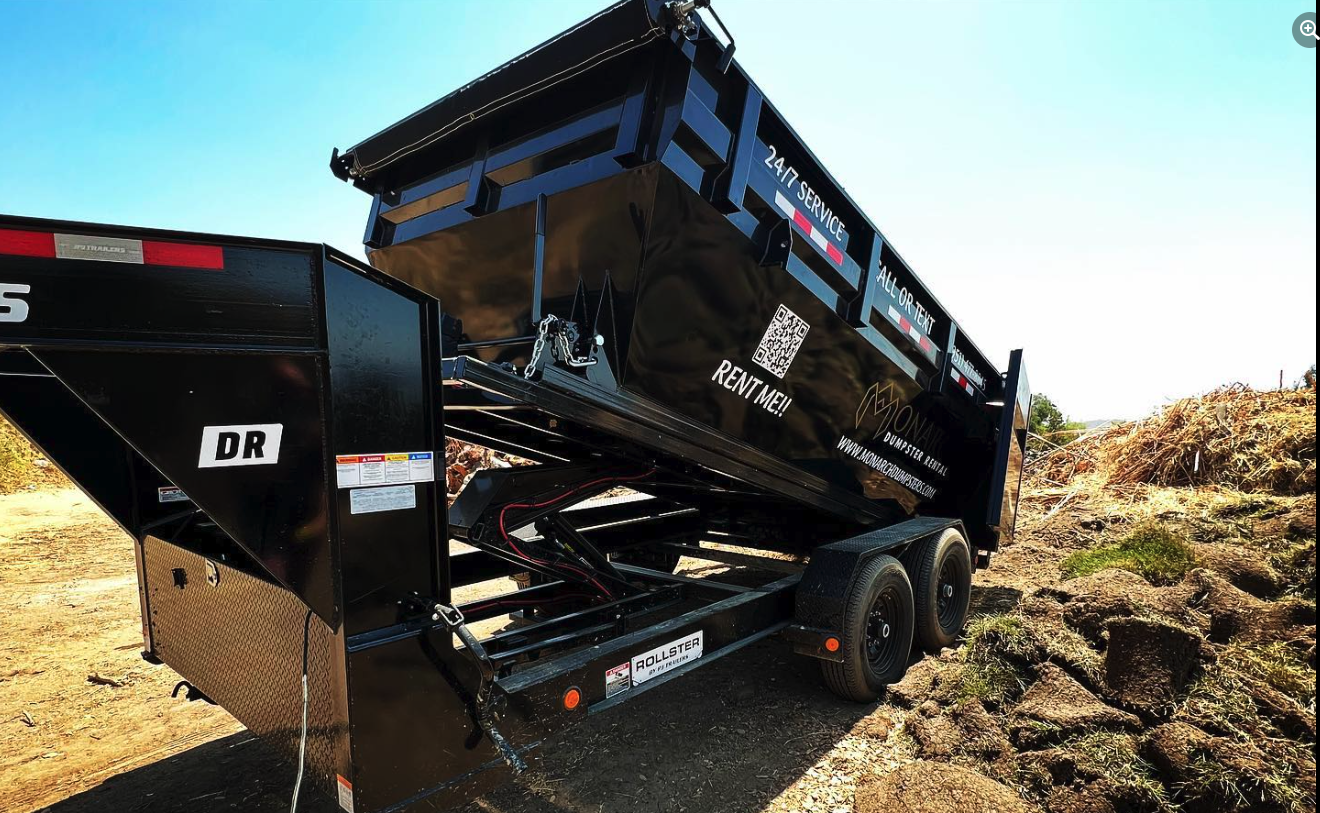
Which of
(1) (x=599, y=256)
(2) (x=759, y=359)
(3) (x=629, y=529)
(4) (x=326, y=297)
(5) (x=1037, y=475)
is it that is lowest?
(5) (x=1037, y=475)

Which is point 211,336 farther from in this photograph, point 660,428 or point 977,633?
point 977,633

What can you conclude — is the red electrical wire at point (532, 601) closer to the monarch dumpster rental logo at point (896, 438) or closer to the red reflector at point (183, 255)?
the monarch dumpster rental logo at point (896, 438)

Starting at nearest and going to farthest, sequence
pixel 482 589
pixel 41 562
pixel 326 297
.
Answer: pixel 326 297
pixel 482 589
pixel 41 562

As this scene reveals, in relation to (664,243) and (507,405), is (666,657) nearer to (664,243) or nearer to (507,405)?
(507,405)

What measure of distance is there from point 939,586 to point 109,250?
15.9ft

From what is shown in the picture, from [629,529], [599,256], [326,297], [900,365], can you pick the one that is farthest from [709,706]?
[326,297]

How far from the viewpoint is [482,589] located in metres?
6.69

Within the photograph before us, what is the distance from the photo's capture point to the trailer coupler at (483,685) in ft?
7.36

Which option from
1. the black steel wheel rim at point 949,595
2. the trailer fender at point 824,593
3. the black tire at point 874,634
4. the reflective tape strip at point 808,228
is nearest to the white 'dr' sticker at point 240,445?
the reflective tape strip at point 808,228

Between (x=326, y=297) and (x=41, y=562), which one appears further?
(x=41, y=562)

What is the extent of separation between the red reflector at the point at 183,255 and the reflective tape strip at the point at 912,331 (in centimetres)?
340

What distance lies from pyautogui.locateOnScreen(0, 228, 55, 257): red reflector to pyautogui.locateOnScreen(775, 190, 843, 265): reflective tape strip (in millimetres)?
2630

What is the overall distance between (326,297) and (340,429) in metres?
0.37

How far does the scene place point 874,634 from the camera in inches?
162
